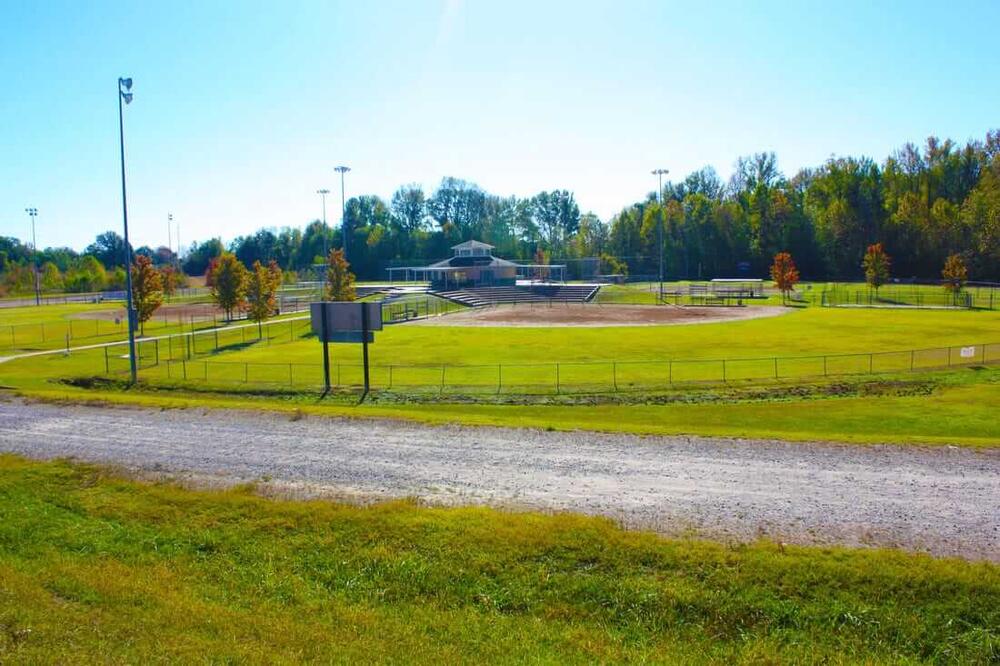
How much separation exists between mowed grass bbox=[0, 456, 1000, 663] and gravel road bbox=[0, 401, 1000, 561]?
1.29 m

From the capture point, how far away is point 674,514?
12.9 meters

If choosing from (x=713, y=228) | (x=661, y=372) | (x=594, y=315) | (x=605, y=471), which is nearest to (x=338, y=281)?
(x=594, y=315)

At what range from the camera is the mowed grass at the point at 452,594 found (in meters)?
8.73

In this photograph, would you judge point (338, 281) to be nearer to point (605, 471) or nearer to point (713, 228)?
point (605, 471)

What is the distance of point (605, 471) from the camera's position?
15648 millimetres

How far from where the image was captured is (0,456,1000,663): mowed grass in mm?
8734

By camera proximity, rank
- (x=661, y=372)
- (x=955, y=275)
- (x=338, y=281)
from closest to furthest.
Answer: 1. (x=661, y=372)
2. (x=338, y=281)
3. (x=955, y=275)

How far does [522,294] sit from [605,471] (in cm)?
7556

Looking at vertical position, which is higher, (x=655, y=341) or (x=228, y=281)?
(x=228, y=281)

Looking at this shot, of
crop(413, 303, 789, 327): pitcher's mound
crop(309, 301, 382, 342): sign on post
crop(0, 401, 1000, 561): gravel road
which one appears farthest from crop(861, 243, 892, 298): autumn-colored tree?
crop(0, 401, 1000, 561): gravel road

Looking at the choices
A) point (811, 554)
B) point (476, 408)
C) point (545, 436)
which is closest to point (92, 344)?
point (476, 408)

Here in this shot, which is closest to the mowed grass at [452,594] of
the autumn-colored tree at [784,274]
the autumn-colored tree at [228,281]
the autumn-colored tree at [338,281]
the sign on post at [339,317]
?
the sign on post at [339,317]

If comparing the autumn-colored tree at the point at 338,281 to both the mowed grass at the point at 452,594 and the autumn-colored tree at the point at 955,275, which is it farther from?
the autumn-colored tree at the point at 955,275

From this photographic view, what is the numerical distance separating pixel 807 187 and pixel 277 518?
494ft
